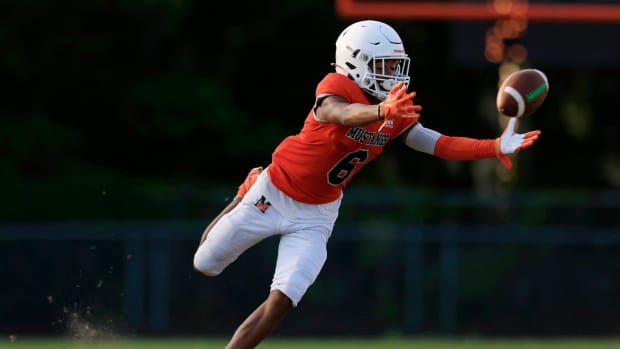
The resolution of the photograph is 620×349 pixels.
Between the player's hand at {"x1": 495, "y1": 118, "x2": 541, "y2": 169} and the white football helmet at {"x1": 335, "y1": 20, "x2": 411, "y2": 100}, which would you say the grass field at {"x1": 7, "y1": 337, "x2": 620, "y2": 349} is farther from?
the player's hand at {"x1": 495, "y1": 118, "x2": 541, "y2": 169}

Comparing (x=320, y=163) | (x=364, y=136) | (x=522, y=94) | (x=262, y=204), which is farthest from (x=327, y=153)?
(x=522, y=94)

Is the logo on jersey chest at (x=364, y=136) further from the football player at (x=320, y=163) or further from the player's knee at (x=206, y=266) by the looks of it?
the player's knee at (x=206, y=266)

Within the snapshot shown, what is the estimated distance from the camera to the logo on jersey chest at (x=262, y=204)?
25.0ft

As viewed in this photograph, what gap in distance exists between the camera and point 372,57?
7.27m

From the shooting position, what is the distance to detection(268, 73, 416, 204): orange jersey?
735cm

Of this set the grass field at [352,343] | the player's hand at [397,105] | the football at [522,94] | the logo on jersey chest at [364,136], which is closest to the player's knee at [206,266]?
the logo on jersey chest at [364,136]

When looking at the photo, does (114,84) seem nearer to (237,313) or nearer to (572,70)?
(237,313)

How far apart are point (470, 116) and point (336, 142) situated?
10.0 meters

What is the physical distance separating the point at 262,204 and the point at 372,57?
101 centimetres

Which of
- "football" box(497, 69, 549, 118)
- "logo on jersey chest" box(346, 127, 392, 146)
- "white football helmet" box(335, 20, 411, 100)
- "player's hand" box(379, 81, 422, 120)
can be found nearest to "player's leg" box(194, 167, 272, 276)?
"logo on jersey chest" box(346, 127, 392, 146)

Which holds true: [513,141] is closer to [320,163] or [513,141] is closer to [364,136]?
[364,136]

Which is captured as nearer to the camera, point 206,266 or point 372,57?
point 372,57

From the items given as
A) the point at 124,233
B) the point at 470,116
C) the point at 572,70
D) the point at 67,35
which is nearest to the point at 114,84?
the point at 67,35

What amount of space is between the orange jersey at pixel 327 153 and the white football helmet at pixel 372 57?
0.06m
